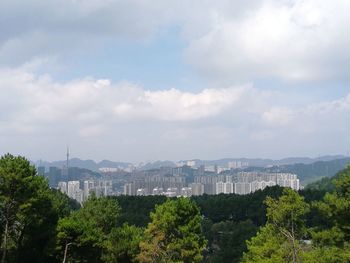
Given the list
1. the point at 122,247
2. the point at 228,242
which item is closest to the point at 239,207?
the point at 228,242

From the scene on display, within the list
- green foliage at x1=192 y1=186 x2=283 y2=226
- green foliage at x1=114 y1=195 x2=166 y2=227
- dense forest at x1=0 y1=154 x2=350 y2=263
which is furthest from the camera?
green foliage at x1=192 y1=186 x2=283 y2=226

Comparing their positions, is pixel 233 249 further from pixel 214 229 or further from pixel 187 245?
pixel 187 245

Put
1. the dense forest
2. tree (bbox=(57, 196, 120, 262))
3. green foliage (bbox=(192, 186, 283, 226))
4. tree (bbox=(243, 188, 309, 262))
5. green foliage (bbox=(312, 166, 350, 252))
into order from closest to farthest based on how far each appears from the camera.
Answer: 1. tree (bbox=(243, 188, 309, 262))
2. the dense forest
3. green foliage (bbox=(312, 166, 350, 252))
4. tree (bbox=(57, 196, 120, 262))
5. green foliage (bbox=(192, 186, 283, 226))

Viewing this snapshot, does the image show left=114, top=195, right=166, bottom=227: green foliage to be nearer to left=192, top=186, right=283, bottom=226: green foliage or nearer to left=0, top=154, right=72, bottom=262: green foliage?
left=192, top=186, right=283, bottom=226: green foliage

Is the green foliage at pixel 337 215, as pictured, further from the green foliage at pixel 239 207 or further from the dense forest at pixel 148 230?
the green foliage at pixel 239 207

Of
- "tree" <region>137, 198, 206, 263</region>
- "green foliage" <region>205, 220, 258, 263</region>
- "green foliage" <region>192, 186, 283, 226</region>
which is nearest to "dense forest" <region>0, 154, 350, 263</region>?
"tree" <region>137, 198, 206, 263</region>

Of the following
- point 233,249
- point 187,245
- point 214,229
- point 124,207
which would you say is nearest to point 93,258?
point 187,245

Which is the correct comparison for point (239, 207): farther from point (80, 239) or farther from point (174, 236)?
point (174, 236)
